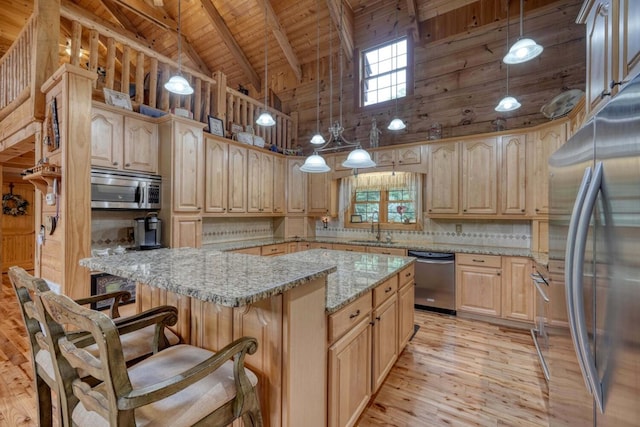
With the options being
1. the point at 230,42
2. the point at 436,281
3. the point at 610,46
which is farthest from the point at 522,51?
the point at 230,42

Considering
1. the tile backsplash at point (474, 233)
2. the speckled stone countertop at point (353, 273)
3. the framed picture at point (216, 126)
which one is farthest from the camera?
the framed picture at point (216, 126)

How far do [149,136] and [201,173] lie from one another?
0.73 metres

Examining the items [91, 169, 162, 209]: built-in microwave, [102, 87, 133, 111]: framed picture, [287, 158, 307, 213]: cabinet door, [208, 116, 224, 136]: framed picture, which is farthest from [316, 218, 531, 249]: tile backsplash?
[102, 87, 133, 111]: framed picture

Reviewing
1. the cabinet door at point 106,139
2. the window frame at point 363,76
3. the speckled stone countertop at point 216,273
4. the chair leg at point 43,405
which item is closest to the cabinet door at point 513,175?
the window frame at point 363,76

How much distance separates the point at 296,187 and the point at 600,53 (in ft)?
14.7

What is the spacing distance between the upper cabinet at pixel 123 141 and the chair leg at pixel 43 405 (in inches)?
86.1

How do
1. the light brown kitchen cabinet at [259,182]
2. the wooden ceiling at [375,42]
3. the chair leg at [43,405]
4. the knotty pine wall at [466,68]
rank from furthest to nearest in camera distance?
the light brown kitchen cabinet at [259,182] < the wooden ceiling at [375,42] < the knotty pine wall at [466,68] < the chair leg at [43,405]

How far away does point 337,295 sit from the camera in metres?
1.65

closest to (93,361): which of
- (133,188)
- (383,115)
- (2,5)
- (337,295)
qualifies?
(337,295)

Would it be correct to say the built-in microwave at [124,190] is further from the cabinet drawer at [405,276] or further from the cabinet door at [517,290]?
the cabinet door at [517,290]

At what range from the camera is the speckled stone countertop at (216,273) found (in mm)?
988

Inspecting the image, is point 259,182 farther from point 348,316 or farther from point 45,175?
point 348,316

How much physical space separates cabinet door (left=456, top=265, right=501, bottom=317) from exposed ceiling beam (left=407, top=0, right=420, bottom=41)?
382 centimetres

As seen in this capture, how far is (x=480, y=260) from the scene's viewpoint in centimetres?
364
